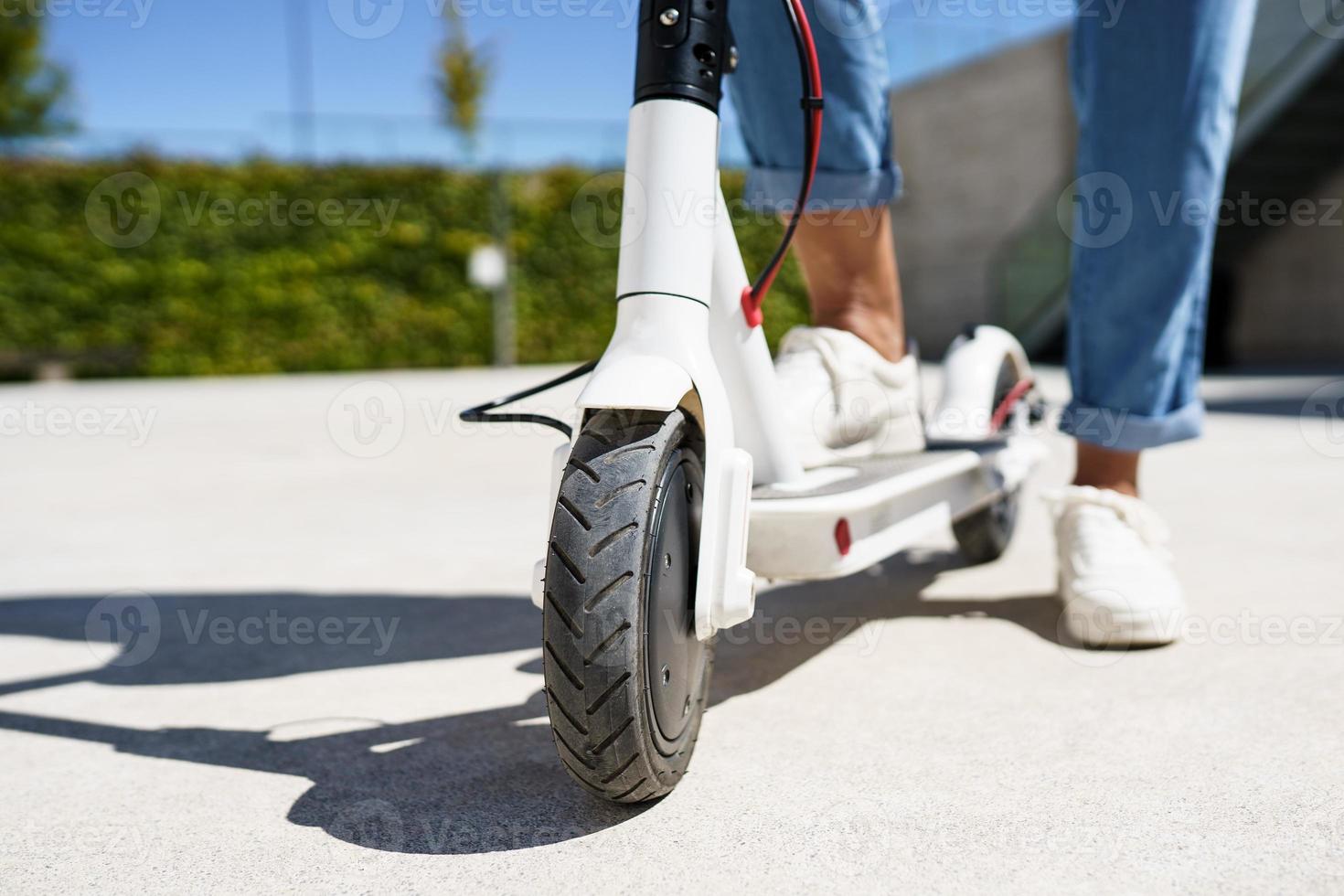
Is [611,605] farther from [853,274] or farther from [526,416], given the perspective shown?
[853,274]

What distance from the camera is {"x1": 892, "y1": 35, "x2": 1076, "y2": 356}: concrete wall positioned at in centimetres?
1434

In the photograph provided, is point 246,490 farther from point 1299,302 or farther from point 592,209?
point 1299,302

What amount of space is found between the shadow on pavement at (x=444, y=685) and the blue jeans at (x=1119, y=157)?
→ 0.43 meters

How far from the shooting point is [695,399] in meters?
1.16

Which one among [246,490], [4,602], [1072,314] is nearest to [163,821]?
[4,602]

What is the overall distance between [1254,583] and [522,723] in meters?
1.43

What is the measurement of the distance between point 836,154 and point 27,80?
25773 mm

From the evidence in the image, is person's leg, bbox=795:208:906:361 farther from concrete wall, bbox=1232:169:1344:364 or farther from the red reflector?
concrete wall, bbox=1232:169:1344:364

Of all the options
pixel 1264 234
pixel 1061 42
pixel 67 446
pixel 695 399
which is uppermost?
pixel 1061 42

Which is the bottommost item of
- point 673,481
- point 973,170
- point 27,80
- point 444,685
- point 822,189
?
point 444,685

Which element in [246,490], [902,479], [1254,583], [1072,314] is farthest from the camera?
[246,490]

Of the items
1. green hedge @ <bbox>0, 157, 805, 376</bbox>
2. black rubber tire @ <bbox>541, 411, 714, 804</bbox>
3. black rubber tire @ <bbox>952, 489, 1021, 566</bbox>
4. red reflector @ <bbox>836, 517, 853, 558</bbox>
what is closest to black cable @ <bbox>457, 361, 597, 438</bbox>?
black rubber tire @ <bbox>541, 411, 714, 804</bbox>

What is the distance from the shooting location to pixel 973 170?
15633 mm

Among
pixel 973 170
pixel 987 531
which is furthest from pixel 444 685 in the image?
pixel 973 170
